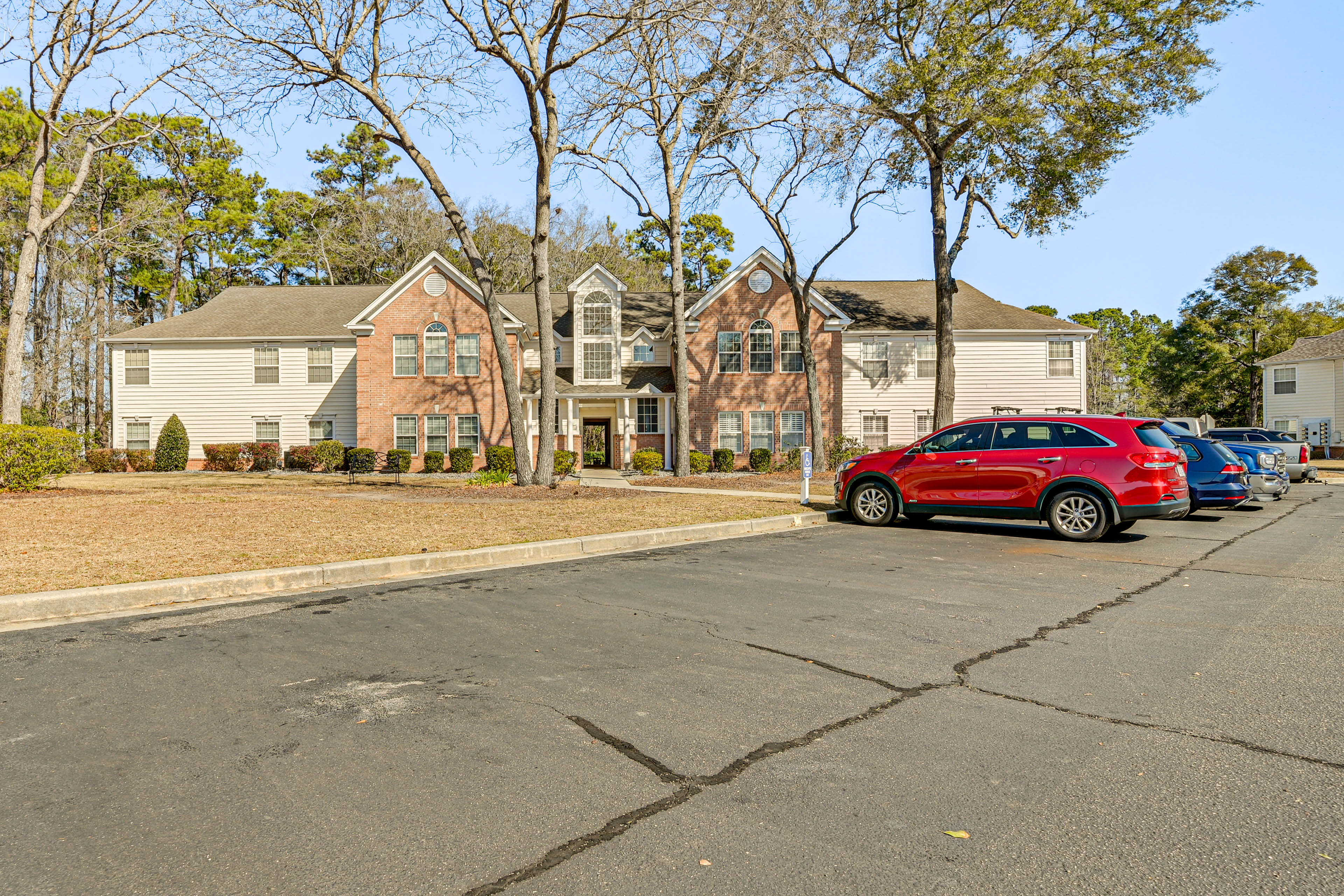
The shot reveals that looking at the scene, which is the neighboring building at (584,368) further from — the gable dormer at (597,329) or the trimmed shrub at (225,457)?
the trimmed shrub at (225,457)

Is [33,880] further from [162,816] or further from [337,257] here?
[337,257]

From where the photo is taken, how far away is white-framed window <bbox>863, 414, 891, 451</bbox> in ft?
106

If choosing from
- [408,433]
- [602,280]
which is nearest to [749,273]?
[602,280]

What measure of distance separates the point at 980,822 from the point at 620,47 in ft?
71.8

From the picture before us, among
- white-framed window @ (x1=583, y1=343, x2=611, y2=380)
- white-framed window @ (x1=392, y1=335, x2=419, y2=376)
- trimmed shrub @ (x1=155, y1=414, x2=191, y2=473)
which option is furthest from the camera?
white-framed window @ (x1=583, y1=343, x2=611, y2=380)

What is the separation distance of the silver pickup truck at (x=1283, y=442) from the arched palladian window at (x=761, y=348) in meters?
14.2

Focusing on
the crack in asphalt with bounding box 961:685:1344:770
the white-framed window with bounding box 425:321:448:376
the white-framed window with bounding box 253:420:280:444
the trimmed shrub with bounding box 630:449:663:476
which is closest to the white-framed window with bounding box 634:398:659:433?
the trimmed shrub with bounding box 630:449:663:476

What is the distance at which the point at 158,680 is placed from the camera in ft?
16.6

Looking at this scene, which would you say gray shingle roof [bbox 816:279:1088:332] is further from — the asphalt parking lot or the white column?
the asphalt parking lot

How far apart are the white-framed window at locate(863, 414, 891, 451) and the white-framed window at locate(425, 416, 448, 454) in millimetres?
16567

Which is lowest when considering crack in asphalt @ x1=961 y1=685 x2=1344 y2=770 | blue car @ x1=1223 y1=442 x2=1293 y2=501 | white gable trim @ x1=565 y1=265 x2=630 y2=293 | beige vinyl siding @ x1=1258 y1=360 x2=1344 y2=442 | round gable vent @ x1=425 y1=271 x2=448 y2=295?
crack in asphalt @ x1=961 y1=685 x2=1344 y2=770

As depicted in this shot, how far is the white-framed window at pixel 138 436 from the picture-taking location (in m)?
32.4

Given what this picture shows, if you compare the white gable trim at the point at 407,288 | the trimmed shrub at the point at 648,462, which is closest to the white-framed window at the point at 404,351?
the white gable trim at the point at 407,288

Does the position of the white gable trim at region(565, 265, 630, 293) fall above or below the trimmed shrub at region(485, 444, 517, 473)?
above
